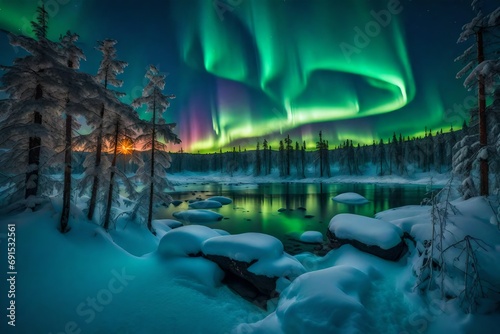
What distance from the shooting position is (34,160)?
33.0 feet

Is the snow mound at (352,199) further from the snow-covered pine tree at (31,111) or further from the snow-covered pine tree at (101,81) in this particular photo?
the snow-covered pine tree at (31,111)

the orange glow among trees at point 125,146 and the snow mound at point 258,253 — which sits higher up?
the orange glow among trees at point 125,146

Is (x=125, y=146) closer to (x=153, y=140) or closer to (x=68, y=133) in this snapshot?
(x=153, y=140)

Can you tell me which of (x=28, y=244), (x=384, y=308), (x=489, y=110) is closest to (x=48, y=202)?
(x=28, y=244)

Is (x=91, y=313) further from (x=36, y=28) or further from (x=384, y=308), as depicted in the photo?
(x=36, y=28)

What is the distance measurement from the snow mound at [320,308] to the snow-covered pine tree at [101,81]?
1094 centimetres

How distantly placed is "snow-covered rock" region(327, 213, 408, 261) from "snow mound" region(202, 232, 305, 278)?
351 centimetres

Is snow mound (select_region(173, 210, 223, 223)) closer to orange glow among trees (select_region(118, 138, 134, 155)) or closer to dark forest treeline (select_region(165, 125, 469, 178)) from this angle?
orange glow among trees (select_region(118, 138, 134, 155))

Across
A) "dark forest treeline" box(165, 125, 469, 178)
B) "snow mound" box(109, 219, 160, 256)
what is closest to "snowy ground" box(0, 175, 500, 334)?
"snow mound" box(109, 219, 160, 256)

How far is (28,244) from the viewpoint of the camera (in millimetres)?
7949

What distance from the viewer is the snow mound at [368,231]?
9.91 meters

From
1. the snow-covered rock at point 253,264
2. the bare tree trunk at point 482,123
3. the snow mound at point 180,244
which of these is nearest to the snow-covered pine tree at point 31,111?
the snow mound at point 180,244

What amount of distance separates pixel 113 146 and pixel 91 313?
9.75m

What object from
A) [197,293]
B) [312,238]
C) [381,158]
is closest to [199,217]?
[312,238]
